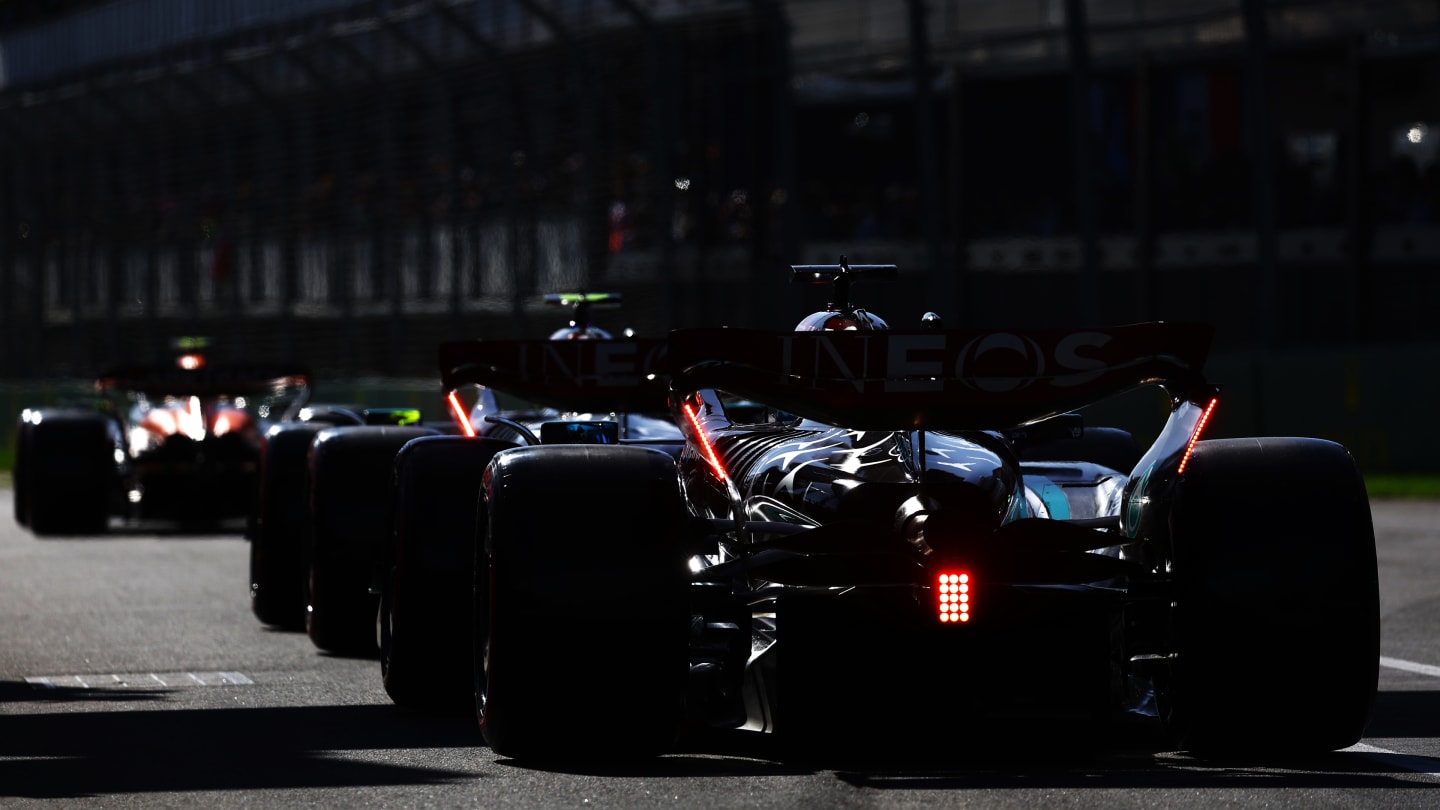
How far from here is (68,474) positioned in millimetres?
18219

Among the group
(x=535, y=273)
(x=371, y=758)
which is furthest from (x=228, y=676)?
(x=535, y=273)

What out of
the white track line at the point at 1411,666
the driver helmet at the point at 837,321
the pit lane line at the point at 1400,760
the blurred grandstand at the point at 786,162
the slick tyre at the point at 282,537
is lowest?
the white track line at the point at 1411,666

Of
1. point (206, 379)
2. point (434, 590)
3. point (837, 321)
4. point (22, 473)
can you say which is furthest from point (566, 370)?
point (22, 473)

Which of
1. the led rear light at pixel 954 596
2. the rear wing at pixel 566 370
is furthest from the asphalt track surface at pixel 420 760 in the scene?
the rear wing at pixel 566 370

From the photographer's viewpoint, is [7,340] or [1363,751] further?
[7,340]

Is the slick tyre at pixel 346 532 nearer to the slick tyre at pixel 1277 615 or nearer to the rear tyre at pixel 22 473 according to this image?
the slick tyre at pixel 1277 615

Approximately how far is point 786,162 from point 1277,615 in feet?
53.4

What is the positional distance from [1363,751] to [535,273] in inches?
738

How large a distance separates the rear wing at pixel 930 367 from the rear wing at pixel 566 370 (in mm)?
2839

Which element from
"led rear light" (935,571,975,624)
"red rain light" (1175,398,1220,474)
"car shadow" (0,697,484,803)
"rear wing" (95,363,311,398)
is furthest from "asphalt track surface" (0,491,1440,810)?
"rear wing" (95,363,311,398)

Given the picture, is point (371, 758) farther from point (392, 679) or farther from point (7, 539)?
point (7, 539)

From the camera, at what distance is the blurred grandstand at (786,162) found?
20.2 metres

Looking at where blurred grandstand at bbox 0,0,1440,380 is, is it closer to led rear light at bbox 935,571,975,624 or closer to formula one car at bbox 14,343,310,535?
formula one car at bbox 14,343,310,535

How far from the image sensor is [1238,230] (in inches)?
808
